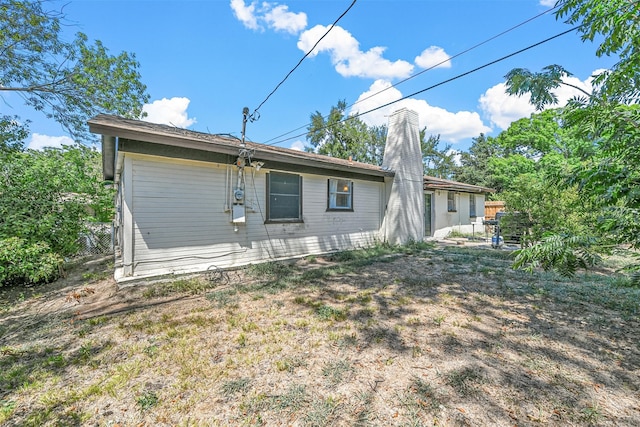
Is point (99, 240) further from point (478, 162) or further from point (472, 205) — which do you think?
point (478, 162)

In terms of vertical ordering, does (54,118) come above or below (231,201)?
above

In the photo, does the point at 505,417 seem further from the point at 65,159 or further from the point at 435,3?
the point at 65,159

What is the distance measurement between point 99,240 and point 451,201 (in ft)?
50.0

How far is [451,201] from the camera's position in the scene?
13.5 m

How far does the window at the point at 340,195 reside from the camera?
805 cm

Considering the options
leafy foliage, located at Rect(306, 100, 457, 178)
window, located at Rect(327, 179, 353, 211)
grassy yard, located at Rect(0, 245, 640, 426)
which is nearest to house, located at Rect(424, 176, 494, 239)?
window, located at Rect(327, 179, 353, 211)

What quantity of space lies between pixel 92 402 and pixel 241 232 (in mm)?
4289

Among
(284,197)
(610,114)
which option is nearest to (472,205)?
(284,197)

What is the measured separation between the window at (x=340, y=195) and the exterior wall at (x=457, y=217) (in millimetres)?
5796

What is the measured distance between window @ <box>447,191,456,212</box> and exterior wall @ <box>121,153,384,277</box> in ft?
27.7

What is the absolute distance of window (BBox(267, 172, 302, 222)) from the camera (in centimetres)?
674

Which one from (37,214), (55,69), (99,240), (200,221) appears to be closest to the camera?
(200,221)

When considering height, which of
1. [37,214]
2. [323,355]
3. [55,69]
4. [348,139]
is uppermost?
[348,139]

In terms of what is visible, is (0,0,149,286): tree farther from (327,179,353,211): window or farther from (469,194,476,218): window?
(469,194,476,218): window
